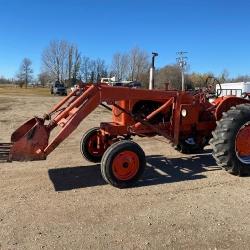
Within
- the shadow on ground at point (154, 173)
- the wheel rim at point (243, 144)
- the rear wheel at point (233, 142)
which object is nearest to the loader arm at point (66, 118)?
the shadow on ground at point (154, 173)

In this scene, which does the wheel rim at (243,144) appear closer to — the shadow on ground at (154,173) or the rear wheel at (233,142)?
the rear wheel at (233,142)

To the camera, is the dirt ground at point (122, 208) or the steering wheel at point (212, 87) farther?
the steering wheel at point (212, 87)

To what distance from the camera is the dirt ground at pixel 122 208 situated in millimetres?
5016

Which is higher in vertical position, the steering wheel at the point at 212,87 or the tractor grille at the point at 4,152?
the steering wheel at the point at 212,87

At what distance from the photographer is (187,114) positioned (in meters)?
8.41

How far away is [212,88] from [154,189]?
10.5 feet

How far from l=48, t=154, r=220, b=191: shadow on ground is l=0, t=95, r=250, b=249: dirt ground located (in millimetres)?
17

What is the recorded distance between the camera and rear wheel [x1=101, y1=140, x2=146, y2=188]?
6.97 meters

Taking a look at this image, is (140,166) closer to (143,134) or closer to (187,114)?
(143,134)

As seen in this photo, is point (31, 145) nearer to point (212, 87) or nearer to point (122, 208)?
point (122, 208)

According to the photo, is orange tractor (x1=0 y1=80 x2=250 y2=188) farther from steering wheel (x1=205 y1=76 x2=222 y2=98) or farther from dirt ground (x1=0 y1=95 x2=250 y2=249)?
dirt ground (x1=0 y1=95 x2=250 y2=249)

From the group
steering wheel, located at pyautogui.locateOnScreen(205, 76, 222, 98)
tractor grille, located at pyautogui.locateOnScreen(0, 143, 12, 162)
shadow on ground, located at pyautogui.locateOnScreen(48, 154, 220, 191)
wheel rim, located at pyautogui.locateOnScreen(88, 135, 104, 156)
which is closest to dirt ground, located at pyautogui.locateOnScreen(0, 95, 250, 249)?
shadow on ground, located at pyautogui.locateOnScreen(48, 154, 220, 191)

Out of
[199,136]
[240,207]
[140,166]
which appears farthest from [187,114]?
[240,207]

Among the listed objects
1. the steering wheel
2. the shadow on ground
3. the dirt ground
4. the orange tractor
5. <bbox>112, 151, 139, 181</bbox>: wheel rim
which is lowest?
the dirt ground
